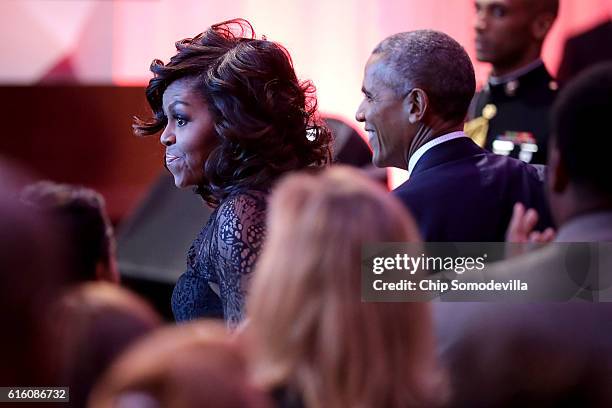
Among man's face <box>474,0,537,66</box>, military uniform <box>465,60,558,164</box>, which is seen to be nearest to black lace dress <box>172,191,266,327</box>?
military uniform <box>465,60,558,164</box>

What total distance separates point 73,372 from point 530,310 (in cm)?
59

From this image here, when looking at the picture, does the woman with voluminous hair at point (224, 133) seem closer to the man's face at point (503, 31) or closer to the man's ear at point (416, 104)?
the man's ear at point (416, 104)

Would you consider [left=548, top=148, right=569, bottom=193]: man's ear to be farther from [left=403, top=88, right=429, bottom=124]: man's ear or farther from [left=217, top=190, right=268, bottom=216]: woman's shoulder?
[left=403, top=88, right=429, bottom=124]: man's ear

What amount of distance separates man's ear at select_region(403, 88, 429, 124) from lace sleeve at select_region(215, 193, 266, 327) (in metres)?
0.47

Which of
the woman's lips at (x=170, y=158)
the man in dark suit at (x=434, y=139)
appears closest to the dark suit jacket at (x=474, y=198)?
the man in dark suit at (x=434, y=139)

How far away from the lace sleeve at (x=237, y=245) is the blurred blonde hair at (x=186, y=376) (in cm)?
77

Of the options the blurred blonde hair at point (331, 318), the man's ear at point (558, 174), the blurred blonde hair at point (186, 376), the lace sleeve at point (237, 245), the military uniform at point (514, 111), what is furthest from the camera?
the military uniform at point (514, 111)

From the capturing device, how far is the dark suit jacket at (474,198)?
2154 millimetres

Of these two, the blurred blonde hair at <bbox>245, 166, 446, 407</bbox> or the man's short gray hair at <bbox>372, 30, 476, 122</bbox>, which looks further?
the man's short gray hair at <bbox>372, 30, 476, 122</bbox>

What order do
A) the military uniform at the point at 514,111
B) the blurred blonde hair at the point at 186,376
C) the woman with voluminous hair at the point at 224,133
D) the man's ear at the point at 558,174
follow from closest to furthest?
1. the blurred blonde hair at the point at 186,376
2. the man's ear at the point at 558,174
3. the woman with voluminous hair at the point at 224,133
4. the military uniform at the point at 514,111

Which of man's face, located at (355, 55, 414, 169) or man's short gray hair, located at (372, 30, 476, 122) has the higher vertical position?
man's short gray hair, located at (372, 30, 476, 122)

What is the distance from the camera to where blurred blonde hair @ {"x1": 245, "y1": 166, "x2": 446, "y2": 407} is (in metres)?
1.32

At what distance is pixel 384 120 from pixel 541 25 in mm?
1166

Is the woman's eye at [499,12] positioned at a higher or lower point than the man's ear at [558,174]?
lower
